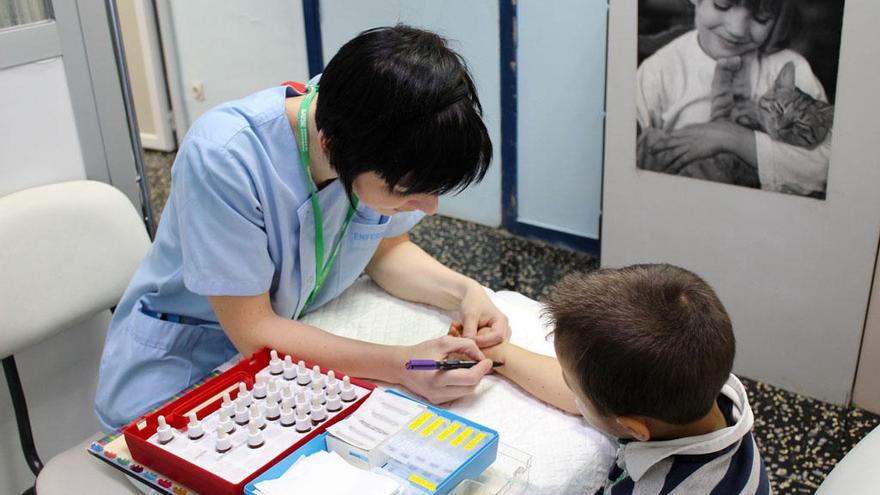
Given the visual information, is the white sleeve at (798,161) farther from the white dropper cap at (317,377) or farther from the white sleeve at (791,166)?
the white dropper cap at (317,377)

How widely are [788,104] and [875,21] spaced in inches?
10.7

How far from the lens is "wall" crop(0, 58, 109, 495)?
5.02 feet

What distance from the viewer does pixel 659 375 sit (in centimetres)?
97

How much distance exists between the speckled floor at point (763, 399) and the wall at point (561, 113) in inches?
6.9

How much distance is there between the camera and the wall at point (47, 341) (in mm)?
1530

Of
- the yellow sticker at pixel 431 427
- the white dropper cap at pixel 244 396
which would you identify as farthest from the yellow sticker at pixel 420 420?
the white dropper cap at pixel 244 396

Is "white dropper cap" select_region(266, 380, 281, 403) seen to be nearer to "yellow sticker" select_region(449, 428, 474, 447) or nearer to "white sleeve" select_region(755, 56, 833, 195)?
"yellow sticker" select_region(449, 428, 474, 447)

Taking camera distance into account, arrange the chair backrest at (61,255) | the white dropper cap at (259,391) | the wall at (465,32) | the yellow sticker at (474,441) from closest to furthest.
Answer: the yellow sticker at (474,441)
the white dropper cap at (259,391)
the chair backrest at (61,255)
the wall at (465,32)

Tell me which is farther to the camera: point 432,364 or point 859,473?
point 432,364

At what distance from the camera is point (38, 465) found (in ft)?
5.12

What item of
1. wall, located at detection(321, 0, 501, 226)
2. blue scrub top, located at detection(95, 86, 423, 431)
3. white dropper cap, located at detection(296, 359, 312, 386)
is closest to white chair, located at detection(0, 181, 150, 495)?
blue scrub top, located at detection(95, 86, 423, 431)

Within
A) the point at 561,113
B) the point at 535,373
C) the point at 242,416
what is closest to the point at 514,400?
the point at 535,373

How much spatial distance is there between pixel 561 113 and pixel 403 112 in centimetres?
204

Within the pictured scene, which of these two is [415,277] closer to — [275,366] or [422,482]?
[275,366]
